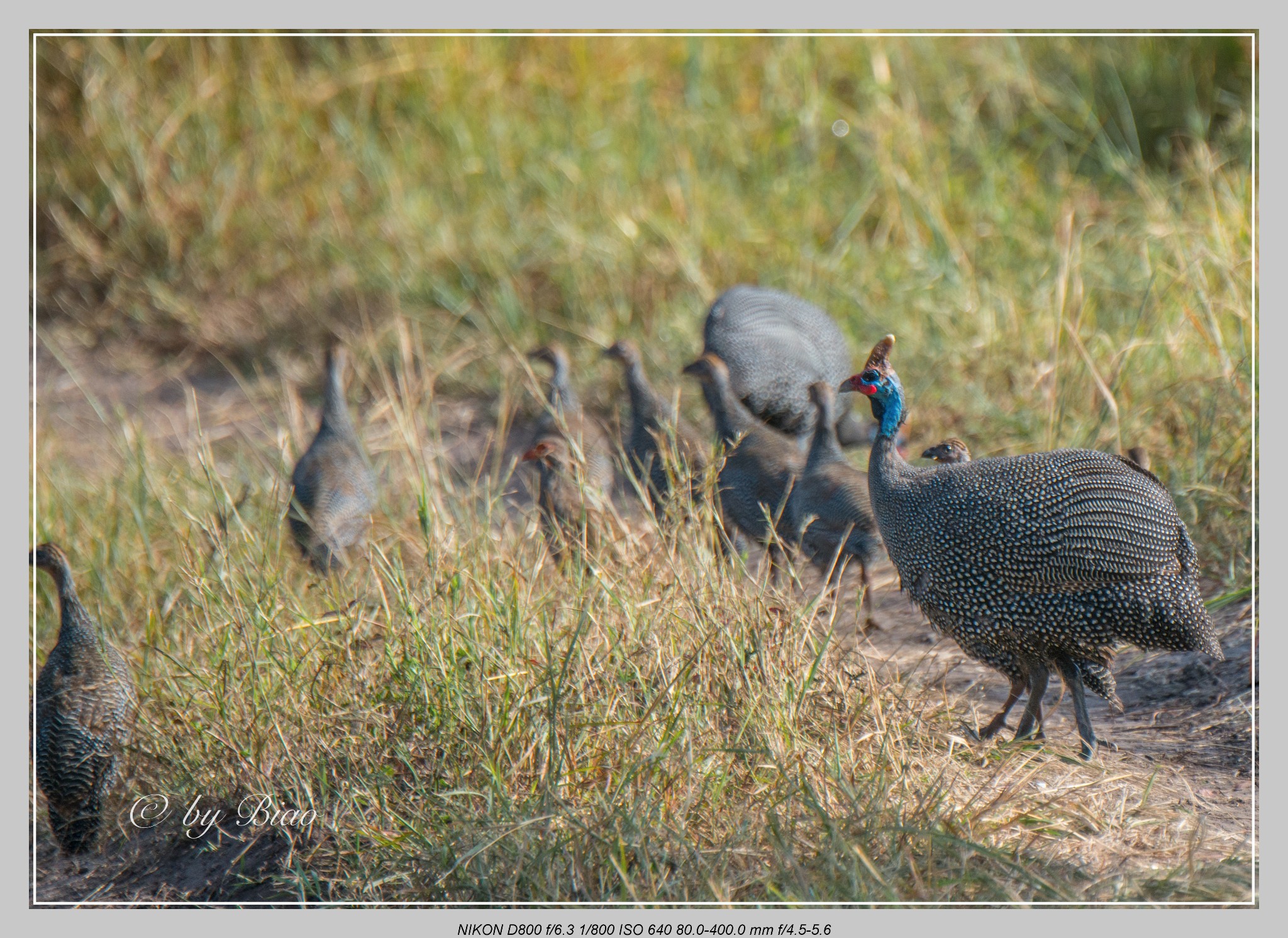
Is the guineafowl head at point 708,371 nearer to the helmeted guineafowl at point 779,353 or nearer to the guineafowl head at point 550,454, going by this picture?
the helmeted guineafowl at point 779,353

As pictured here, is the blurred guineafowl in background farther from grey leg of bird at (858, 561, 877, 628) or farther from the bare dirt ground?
grey leg of bird at (858, 561, 877, 628)

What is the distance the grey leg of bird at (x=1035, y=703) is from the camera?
3613mm

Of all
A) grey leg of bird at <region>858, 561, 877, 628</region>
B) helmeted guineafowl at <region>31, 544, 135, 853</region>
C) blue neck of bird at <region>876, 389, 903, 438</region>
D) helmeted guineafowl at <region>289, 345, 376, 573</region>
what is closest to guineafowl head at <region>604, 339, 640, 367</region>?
helmeted guineafowl at <region>289, 345, 376, 573</region>

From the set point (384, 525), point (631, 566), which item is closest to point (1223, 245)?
point (631, 566)

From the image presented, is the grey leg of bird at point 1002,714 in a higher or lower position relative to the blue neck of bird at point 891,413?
lower

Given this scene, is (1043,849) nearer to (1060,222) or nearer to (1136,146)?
(1060,222)

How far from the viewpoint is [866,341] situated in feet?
20.1

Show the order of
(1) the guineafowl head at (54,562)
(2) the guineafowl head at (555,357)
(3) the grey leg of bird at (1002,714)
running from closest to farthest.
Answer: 1. (3) the grey leg of bird at (1002,714)
2. (1) the guineafowl head at (54,562)
3. (2) the guineafowl head at (555,357)

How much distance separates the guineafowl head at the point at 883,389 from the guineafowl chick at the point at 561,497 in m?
0.81

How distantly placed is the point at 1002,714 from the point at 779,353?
2056mm

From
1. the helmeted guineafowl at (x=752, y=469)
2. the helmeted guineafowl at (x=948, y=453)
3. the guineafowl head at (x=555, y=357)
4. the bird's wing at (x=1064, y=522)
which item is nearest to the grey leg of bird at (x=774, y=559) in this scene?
the helmeted guineafowl at (x=752, y=469)

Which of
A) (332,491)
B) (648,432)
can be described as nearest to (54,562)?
(332,491)

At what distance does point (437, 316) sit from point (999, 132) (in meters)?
3.16

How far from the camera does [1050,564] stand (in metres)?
3.40
